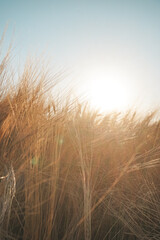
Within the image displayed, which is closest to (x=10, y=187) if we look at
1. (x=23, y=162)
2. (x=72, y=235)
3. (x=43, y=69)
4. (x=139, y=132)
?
(x=23, y=162)

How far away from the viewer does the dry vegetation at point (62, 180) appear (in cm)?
53

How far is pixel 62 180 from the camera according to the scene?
2.16ft

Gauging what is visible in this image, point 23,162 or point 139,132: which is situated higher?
point 139,132

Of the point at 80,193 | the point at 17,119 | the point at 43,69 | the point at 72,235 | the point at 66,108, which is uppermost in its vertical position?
the point at 43,69

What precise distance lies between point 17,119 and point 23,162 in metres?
0.16

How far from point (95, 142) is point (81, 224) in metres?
0.36

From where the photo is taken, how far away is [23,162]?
0.60 meters

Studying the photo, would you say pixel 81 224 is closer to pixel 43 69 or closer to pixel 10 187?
pixel 10 187

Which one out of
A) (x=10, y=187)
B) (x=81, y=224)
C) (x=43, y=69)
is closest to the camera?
(x=10, y=187)

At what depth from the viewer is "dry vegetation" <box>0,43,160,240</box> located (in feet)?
1.73

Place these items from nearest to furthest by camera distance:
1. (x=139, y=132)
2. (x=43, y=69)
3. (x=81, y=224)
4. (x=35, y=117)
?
(x=81, y=224) → (x=35, y=117) → (x=43, y=69) → (x=139, y=132)

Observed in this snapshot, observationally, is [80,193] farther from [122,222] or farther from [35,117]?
[35,117]

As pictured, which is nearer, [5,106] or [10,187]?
[10,187]

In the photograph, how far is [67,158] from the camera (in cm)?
73
